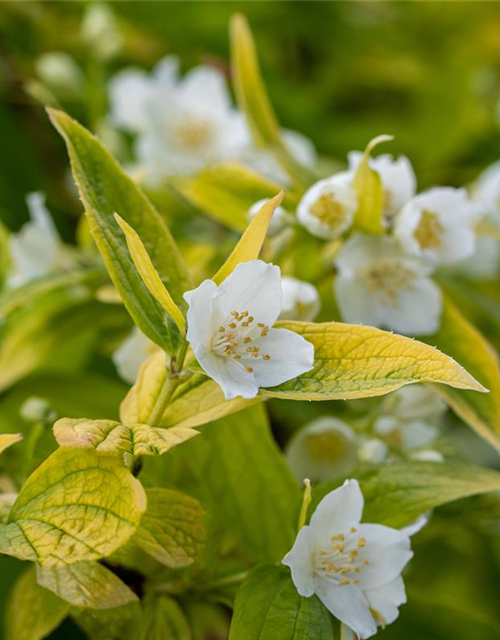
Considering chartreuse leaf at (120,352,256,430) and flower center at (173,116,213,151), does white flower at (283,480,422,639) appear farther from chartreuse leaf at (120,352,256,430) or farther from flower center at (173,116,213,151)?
flower center at (173,116,213,151)

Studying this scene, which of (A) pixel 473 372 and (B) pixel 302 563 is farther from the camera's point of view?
(A) pixel 473 372

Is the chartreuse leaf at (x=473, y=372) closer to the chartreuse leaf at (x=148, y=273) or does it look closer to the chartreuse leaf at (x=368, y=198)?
the chartreuse leaf at (x=368, y=198)

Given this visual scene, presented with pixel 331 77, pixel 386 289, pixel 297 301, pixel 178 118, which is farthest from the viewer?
pixel 331 77

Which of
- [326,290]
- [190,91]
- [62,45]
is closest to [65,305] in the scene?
[326,290]

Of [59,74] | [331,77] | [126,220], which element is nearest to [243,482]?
[126,220]

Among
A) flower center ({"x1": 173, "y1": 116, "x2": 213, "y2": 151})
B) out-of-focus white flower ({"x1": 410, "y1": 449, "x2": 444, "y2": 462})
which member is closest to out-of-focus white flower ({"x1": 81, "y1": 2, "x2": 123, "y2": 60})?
flower center ({"x1": 173, "y1": 116, "x2": 213, "y2": 151})

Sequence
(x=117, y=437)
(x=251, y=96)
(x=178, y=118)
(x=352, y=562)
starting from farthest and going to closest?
(x=178, y=118), (x=251, y=96), (x=352, y=562), (x=117, y=437)

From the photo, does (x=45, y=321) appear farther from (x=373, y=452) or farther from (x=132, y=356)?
(x=373, y=452)
